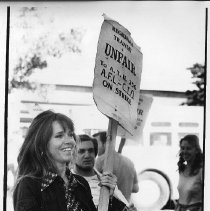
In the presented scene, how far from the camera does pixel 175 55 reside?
261 cm

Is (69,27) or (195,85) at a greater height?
(69,27)

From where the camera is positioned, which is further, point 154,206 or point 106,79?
point 154,206

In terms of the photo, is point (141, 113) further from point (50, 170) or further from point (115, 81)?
point (50, 170)

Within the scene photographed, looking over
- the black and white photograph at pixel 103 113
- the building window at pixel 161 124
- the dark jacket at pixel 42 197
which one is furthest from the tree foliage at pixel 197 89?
the dark jacket at pixel 42 197

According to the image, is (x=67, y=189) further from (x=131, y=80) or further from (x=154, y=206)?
(x=131, y=80)

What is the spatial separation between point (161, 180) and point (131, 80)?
66 cm

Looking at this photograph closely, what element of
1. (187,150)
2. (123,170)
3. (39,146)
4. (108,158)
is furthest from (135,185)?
(39,146)

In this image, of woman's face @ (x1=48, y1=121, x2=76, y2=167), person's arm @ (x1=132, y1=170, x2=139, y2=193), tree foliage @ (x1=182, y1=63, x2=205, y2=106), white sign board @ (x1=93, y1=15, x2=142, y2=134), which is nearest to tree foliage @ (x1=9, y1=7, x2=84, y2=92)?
white sign board @ (x1=93, y1=15, x2=142, y2=134)

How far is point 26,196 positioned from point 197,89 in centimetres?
125

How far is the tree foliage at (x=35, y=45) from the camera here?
8.54 ft

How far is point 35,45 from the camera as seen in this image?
261 cm

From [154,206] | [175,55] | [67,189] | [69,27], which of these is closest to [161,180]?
[154,206]

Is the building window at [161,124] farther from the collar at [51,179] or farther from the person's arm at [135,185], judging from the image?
the collar at [51,179]

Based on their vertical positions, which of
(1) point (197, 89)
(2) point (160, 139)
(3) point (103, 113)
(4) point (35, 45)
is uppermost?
(4) point (35, 45)
